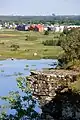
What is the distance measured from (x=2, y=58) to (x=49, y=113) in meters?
64.0

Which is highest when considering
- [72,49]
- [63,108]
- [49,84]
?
[72,49]

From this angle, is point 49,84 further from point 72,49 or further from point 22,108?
point 72,49

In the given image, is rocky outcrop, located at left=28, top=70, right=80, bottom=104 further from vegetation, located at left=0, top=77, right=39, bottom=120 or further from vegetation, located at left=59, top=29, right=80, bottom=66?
vegetation, located at left=59, top=29, right=80, bottom=66

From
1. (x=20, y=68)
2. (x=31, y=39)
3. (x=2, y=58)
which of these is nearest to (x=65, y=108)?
(x=20, y=68)

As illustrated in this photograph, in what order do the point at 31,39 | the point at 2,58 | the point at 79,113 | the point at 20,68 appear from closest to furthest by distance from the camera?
the point at 79,113, the point at 20,68, the point at 2,58, the point at 31,39

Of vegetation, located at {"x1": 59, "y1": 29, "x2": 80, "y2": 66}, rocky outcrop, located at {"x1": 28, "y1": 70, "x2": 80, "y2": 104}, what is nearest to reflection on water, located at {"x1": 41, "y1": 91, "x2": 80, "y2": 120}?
rocky outcrop, located at {"x1": 28, "y1": 70, "x2": 80, "y2": 104}

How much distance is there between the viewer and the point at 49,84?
456 inches

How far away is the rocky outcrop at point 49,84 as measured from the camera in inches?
453

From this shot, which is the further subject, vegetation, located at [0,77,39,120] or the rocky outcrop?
the rocky outcrop

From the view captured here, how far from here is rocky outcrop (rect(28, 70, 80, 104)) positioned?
11516mm

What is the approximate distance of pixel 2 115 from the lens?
11.1 meters

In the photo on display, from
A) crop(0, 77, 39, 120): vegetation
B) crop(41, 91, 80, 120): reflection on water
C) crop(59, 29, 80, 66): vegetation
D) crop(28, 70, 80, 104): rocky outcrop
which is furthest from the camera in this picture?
crop(59, 29, 80, 66): vegetation

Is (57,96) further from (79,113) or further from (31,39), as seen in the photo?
(31,39)

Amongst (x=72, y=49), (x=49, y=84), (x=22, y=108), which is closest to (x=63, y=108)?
(x=49, y=84)
